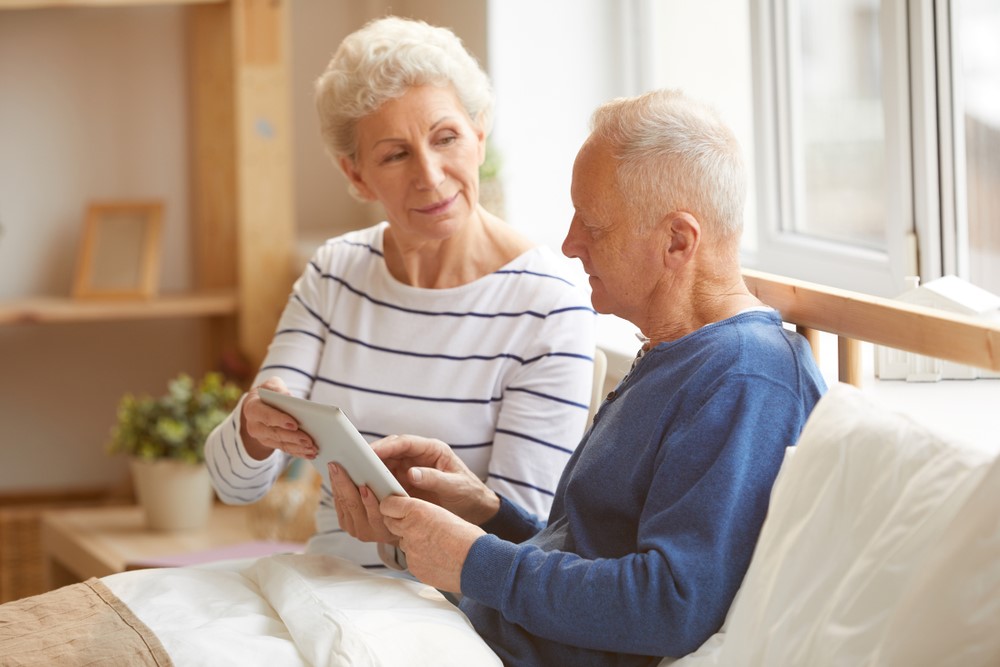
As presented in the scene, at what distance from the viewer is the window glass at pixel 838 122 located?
2143 mm

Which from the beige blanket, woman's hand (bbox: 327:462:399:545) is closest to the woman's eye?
woman's hand (bbox: 327:462:399:545)

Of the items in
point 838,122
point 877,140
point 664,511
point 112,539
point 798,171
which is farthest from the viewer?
point 112,539

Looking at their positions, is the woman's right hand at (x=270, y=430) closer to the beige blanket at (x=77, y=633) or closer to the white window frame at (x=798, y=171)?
the beige blanket at (x=77, y=633)

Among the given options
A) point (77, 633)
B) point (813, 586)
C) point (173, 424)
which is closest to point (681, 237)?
point (813, 586)

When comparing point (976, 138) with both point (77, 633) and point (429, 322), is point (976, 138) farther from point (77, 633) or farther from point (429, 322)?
point (77, 633)

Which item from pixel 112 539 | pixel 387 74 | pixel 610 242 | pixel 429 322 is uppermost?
pixel 387 74

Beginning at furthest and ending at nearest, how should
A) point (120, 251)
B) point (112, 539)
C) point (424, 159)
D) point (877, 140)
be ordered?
point (120, 251), point (112, 539), point (877, 140), point (424, 159)

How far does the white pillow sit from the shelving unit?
232cm

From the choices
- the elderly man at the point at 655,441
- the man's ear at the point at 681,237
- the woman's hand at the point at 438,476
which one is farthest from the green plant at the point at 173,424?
the man's ear at the point at 681,237

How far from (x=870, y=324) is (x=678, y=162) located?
0.27 meters

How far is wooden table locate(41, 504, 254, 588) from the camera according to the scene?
2.80m

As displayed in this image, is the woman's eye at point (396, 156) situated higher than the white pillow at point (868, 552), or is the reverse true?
the woman's eye at point (396, 156)

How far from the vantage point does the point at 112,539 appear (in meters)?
2.92

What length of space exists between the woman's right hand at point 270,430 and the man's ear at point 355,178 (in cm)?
34
